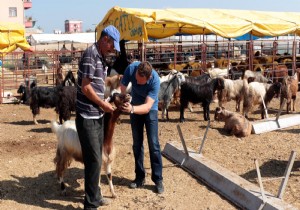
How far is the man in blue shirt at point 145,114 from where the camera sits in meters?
5.15

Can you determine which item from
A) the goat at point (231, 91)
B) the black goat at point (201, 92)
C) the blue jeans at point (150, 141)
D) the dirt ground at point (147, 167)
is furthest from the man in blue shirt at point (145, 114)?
the goat at point (231, 91)

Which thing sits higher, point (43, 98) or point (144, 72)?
point (144, 72)

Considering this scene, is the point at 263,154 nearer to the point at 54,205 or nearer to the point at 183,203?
the point at 183,203

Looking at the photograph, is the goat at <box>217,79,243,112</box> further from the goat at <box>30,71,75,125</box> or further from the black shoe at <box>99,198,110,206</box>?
the black shoe at <box>99,198,110,206</box>

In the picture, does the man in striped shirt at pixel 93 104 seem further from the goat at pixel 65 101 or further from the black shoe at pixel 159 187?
the goat at pixel 65 101

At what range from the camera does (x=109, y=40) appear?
171 inches

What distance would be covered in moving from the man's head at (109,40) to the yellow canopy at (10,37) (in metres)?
6.52

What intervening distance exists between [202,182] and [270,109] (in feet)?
23.2

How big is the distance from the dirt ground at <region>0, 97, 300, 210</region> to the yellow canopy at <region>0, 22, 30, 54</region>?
2.07 metres

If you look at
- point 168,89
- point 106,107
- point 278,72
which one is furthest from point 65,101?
point 278,72

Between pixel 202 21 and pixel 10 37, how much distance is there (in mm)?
5899

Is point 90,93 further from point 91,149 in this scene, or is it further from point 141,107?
point 141,107

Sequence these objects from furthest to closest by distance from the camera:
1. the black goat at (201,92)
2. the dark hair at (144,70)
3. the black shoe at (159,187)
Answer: the black goat at (201,92), the black shoe at (159,187), the dark hair at (144,70)

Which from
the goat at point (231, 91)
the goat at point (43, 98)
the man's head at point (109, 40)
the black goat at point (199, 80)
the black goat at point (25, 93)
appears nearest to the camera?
the man's head at point (109, 40)
